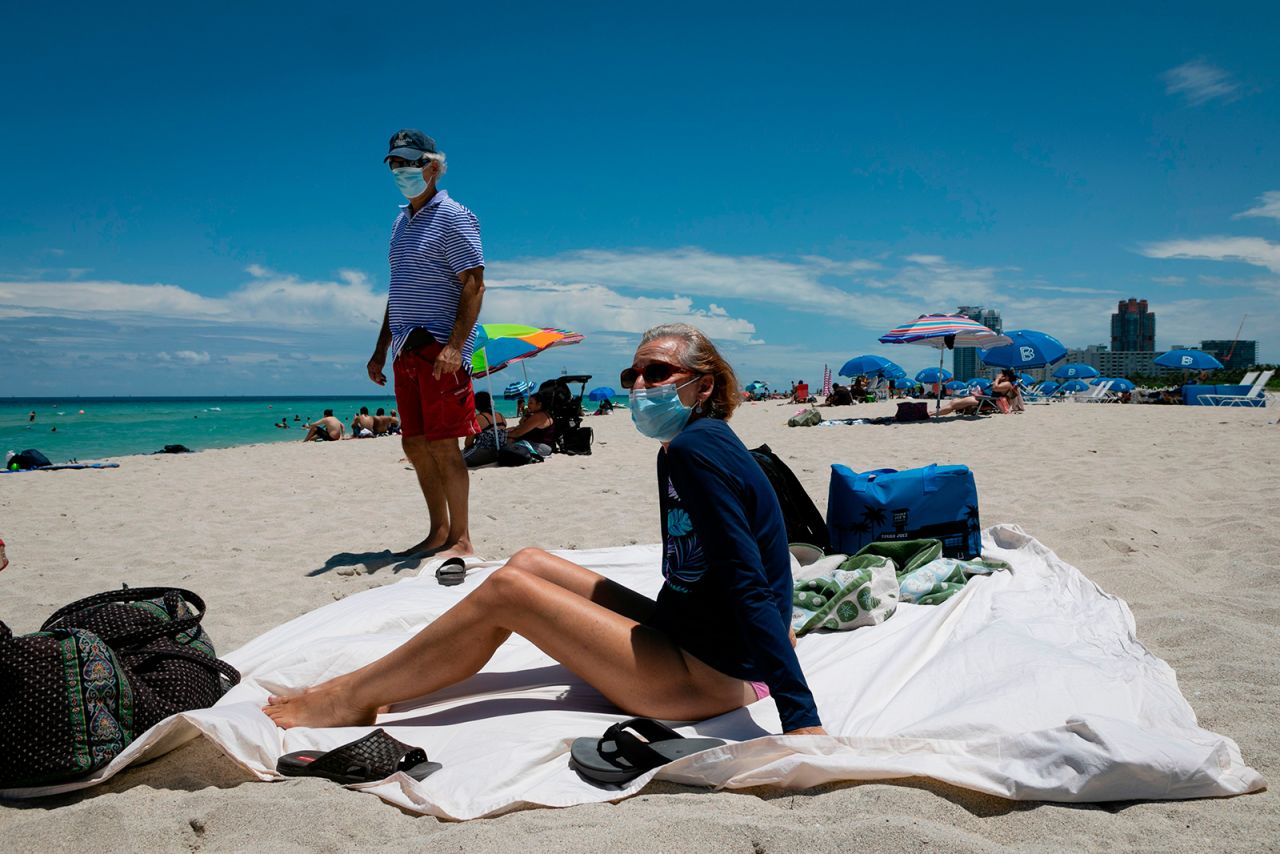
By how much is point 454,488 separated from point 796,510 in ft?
6.38

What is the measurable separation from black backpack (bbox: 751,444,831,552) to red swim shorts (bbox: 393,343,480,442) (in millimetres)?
1710

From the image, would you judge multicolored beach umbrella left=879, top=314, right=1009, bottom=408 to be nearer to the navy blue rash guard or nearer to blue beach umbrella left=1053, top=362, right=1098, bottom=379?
the navy blue rash guard

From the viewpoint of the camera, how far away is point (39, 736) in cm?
188

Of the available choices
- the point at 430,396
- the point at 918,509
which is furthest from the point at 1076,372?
the point at 430,396

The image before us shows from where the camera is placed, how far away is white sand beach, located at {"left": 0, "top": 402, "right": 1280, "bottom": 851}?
5.59 ft

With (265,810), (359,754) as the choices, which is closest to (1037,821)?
(359,754)

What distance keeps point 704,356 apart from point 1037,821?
1.42m

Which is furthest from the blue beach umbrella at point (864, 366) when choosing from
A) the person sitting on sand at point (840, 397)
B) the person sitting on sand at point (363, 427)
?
the person sitting on sand at point (363, 427)

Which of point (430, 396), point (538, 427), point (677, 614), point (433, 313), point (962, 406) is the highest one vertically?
point (433, 313)

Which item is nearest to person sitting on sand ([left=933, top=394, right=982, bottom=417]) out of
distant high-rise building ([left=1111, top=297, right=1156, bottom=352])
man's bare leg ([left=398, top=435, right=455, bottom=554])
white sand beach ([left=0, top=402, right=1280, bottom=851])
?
white sand beach ([left=0, top=402, right=1280, bottom=851])

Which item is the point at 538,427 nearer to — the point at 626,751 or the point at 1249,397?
the point at 626,751

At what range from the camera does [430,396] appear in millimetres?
4363

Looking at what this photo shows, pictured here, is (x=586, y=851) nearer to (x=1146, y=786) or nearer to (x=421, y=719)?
(x=421, y=719)

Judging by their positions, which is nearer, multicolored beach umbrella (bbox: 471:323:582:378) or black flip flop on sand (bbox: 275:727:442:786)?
black flip flop on sand (bbox: 275:727:442:786)
